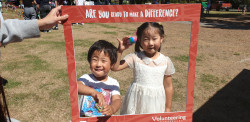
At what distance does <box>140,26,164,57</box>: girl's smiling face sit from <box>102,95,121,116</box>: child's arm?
51 cm

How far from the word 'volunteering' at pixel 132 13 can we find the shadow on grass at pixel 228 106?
221 centimetres

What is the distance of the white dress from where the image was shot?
185cm

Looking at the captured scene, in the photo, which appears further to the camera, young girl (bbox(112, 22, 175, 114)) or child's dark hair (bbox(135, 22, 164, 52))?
young girl (bbox(112, 22, 175, 114))

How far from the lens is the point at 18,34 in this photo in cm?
118

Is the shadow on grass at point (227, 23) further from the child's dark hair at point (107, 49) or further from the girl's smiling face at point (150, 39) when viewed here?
the child's dark hair at point (107, 49)

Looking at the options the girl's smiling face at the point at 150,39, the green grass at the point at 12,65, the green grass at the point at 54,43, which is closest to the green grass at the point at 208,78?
the girl's smiling face at the point at 150,39

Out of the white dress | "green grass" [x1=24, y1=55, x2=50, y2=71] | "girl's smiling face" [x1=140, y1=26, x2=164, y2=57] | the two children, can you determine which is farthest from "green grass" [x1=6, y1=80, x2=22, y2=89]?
"girl's smiling face" [x1=140, y1=26, x2=164, y2=57]

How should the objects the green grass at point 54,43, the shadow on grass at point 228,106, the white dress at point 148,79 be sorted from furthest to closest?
1. the green grass at point 54,43
2. the shadow on grass at point 228,106
3. the white dress at point 148,79

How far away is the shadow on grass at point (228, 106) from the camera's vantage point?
3148 mm

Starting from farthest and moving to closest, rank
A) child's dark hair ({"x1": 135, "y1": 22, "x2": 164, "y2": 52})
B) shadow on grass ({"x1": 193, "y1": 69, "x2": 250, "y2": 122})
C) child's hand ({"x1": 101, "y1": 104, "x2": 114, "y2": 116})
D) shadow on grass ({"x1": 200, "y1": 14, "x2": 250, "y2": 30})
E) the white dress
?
1. shadow on grass ({"x1": 200, "y1": 14, "x2": 250, "y2": 30})
2. shadow on grass ({"x1": 193, "y1": 69, "x2": 250, "y2": 122})
3. the white dress
4. child's dark hair ({"x1": 135, "y1": 22, "x2": 164, "y2": 52})
5. child's hand ({"x1": 101, "y1": 104, "x2": 114, "y2": 116})

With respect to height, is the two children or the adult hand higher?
the adult hand

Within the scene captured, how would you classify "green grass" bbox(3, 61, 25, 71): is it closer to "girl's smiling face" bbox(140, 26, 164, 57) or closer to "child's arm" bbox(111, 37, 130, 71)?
"child's arm" bbox(111, 37, 130, 71)

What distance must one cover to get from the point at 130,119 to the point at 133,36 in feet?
2.27

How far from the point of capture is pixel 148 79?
1887 mm
